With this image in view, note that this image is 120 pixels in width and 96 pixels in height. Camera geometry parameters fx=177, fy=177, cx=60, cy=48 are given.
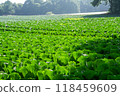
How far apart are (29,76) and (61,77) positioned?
949 mm

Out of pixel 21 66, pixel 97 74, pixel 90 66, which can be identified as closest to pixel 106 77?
pixel 97 74

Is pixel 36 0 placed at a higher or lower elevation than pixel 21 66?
higher

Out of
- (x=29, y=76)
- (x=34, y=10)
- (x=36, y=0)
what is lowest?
(x=29, y=76)

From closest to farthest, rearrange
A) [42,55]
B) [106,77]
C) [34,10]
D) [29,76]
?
[106,77], [29,76], [42,55], [34,10]

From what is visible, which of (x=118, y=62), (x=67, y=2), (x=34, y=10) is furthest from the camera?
(x=67, y=2)

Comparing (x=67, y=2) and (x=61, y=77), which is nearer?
(x=61, y=77)

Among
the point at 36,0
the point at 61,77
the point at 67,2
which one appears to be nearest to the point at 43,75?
the point at 61,77

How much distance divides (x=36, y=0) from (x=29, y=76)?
116110 mm

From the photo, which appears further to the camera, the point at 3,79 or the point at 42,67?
the point at 42,67

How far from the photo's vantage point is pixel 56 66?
4.64 meters

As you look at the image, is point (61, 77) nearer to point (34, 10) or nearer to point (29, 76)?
point (29, 76)

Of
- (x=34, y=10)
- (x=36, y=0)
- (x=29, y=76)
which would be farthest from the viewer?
(x=36, y=0)

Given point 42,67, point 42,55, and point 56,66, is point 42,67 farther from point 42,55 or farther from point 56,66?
point 42,55

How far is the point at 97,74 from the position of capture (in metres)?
4.14
